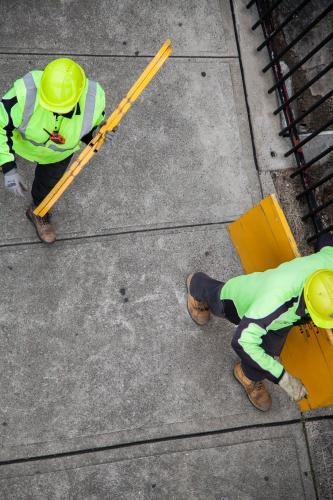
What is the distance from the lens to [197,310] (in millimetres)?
3857

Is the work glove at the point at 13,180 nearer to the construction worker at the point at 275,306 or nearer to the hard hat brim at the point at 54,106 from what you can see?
the hard hat brim at the point at 54,106

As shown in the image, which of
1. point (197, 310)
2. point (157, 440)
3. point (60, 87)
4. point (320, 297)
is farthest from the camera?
point (197, 310)

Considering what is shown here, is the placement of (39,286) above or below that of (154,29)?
below

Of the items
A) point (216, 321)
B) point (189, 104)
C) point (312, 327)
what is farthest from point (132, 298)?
point (189, 104)

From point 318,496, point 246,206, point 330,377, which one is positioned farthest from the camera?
point 246,206

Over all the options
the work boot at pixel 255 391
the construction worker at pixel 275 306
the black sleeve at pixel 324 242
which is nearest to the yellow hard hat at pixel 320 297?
the construction worker at pixel 275 306

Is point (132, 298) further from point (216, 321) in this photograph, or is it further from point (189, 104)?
point (189, 104)

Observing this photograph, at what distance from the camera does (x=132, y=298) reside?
12.7ft

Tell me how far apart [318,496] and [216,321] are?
1385 millimetres

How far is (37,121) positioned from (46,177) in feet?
1.91

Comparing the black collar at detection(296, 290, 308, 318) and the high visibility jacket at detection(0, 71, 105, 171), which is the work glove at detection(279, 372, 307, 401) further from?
the high visibility jacket at detection(0, 71, 105, 171)

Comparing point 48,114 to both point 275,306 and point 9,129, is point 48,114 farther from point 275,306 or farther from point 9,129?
point 275,306

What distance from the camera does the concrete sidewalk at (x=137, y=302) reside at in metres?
3.55

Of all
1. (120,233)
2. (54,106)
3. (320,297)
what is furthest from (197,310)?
(54,106)
